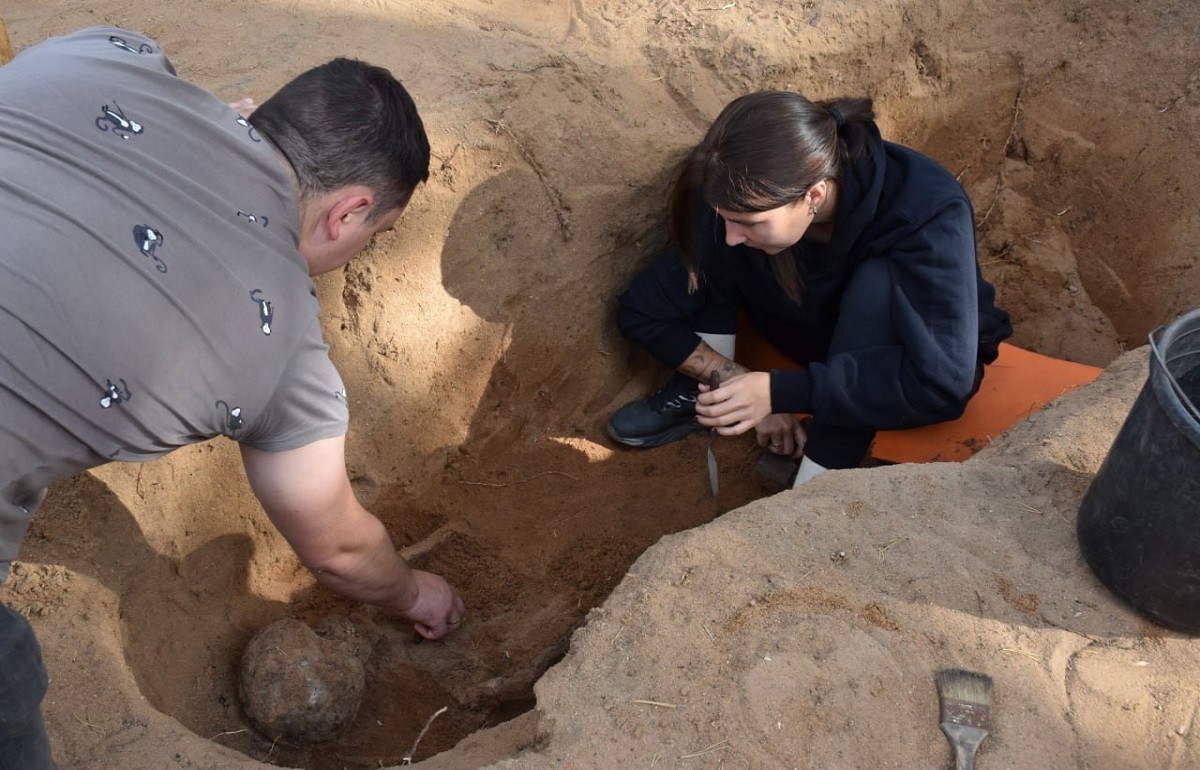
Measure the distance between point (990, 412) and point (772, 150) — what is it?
4.03ft

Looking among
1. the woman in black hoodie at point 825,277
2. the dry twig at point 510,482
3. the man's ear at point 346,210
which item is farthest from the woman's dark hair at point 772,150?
the dry twig at point 510,482

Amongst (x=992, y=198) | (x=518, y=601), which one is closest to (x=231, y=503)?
(x=518, y=601)

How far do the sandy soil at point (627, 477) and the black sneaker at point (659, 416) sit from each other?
6 centimetres

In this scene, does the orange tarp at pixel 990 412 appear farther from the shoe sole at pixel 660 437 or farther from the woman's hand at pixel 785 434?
the shoe sole at pixel 660 437

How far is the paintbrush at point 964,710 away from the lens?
71.7 inches

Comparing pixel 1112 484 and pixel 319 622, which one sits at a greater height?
pixel 1112 484

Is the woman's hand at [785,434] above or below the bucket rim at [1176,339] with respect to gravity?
below

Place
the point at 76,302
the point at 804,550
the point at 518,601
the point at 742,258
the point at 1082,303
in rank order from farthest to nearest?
the point at 1082,303
the point at 742,258
the point at 518,601
the point at 804,550
the point at 76,302

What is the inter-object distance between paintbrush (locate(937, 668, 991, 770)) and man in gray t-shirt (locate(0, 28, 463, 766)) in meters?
1.32

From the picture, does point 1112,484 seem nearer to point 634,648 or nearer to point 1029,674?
point 1029,674

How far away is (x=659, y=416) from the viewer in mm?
3426

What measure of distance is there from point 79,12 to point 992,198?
355 cm

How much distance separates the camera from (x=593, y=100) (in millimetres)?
3217

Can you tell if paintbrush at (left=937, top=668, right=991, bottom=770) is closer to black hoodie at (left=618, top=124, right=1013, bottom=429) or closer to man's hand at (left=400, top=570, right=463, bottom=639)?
black hoodie at (left=618, top=124, right=1013, bottom=429)
